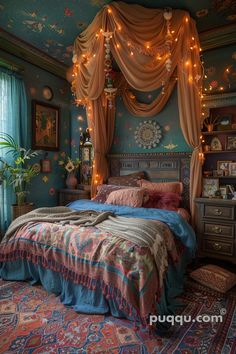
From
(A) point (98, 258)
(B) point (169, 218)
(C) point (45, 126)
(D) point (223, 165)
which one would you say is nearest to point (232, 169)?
(D) point (223, 165)

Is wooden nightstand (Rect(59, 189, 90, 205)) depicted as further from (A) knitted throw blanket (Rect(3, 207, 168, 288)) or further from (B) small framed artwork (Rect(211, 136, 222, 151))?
(B) small framed artwork (Rect(211, 136, 222, 151))

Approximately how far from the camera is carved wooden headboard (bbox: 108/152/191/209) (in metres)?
3.73

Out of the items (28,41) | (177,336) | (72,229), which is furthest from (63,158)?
(177,336)

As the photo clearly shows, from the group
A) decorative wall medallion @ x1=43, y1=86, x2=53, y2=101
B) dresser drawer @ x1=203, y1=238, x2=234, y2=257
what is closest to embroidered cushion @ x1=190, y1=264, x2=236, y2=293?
dresser drawer @ x1=203, y1=238, x2=234, y2=257

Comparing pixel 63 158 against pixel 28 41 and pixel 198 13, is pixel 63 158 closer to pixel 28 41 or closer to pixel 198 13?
pixel 28 41

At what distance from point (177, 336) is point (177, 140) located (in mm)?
2728

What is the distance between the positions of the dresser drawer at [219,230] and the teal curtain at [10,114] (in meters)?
2.83

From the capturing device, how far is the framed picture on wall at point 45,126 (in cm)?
420

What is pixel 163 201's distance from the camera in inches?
130

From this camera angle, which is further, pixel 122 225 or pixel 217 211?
pixel 217 211

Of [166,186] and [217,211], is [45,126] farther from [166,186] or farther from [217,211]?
[217,211]

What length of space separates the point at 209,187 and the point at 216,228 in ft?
1.92

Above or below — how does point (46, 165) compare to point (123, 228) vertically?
above

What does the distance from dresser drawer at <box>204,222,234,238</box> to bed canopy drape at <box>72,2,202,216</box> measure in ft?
0.96
